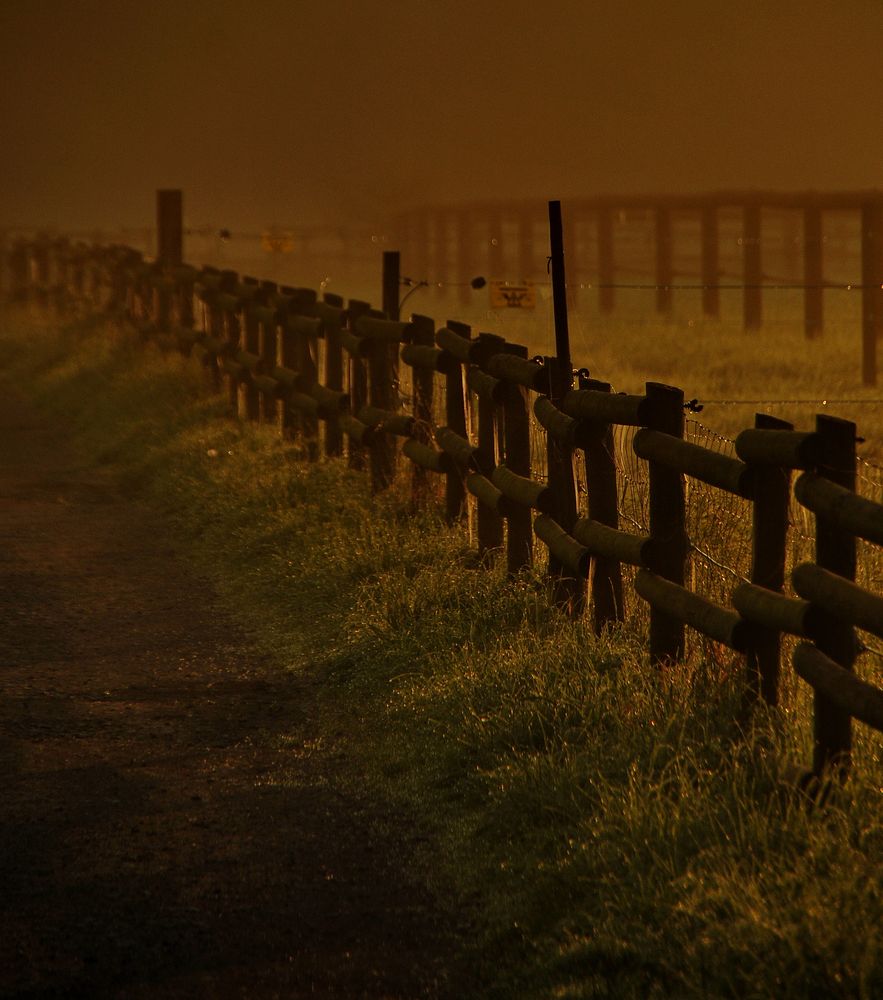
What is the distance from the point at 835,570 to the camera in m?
4.48

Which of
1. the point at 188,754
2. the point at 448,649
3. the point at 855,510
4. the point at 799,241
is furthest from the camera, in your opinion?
the point at 799,241

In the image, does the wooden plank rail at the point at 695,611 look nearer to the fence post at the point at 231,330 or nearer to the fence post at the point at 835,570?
the fence post at the point at 835,570

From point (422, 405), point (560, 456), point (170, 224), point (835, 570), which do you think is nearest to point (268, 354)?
point (422, 405)

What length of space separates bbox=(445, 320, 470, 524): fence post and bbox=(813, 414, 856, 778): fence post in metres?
4.31

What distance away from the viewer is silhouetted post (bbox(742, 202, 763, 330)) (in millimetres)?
23875

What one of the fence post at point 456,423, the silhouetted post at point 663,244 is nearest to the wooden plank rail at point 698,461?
the fence post at point 456,423

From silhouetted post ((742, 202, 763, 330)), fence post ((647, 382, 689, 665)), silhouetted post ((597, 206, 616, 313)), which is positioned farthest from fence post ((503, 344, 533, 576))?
silhouetted post ((597, 206, 616, 313))

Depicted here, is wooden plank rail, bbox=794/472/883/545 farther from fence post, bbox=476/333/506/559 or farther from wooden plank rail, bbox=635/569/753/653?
fence post, bbox=476/333/506/559

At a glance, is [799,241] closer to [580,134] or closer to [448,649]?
[448,649]

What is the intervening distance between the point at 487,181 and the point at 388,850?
7830 cm

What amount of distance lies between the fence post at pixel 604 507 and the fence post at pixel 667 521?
2.14ft

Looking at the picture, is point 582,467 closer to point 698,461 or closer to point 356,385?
point 698,461

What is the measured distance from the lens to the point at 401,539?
28.1 feet

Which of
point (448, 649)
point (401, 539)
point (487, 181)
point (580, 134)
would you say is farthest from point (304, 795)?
point (580, 134)
